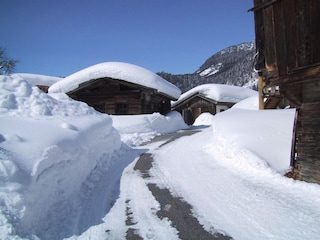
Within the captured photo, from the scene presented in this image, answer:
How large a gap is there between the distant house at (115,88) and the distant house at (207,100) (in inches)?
499

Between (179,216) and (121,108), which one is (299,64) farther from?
(121,108)

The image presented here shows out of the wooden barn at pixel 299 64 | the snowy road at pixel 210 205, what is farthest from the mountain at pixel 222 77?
the snowy road at pixel 210 205

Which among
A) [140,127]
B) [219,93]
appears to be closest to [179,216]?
[140,127]

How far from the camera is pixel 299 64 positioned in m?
6.18

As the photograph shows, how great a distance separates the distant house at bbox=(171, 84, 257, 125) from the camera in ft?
109

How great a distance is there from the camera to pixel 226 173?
6.86 m

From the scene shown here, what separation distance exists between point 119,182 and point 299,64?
4.89m

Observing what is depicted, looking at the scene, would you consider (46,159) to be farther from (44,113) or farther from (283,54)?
(283,54)

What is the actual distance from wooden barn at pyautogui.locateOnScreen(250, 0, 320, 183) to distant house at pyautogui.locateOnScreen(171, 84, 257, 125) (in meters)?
25.9

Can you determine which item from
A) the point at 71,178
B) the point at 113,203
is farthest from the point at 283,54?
the point at 71,178

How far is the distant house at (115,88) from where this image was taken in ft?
65.3

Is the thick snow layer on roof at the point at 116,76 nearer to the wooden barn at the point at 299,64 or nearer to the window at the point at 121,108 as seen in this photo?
the window at the point at 121,108

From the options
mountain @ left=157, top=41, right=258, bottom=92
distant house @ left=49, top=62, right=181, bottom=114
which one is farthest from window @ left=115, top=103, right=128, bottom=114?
mountain @ left=157, top=41, right=258, bottom=92

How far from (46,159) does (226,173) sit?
14.0 ft
